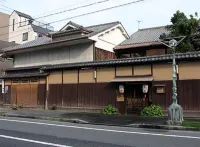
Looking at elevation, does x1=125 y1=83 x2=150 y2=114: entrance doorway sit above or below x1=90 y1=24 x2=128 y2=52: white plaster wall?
below

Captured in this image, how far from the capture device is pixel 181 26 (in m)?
21.3

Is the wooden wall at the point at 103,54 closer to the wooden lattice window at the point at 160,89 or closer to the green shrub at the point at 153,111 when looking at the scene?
the wooden lattice window at the point at 160,89

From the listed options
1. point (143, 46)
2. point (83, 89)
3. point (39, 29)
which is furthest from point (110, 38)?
point (39, 29)

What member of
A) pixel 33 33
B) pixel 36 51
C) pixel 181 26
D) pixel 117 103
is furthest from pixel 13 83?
pixel 33 33

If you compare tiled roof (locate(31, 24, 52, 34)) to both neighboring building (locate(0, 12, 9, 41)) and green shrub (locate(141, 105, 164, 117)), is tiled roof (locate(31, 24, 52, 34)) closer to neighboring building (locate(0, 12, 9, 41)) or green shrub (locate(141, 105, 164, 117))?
neighboring building (locate(0, 12, 9, 41))

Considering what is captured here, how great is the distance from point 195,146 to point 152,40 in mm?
19083

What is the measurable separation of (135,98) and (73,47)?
9.39 meters

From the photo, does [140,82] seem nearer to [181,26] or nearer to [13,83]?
[181,26]

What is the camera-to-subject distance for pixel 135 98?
20406 mm

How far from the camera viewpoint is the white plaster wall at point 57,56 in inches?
1024

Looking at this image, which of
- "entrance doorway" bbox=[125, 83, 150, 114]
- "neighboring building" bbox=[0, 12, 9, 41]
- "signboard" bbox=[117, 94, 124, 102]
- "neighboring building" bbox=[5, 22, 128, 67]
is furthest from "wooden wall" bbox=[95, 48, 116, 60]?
"neighboring building" bbox=[0, 12, 9, 41]

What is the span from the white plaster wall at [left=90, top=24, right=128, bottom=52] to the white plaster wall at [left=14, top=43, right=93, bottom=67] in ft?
4.41

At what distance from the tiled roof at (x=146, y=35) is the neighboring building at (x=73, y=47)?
1781 millimetres

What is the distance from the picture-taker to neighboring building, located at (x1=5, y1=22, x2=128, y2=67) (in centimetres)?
2588
